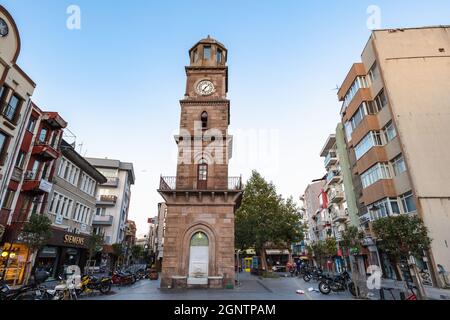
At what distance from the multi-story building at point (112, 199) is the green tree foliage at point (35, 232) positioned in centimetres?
2652

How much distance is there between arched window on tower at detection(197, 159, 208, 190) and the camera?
19.5 metres

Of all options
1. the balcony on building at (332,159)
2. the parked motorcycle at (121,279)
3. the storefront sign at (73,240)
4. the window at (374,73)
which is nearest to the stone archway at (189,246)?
the parked motorcycle at (121,279)

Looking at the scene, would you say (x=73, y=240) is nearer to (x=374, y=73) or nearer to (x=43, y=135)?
(x=43, y=135)

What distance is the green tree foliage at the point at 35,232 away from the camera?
1602cm

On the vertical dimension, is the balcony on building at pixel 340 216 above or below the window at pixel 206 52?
below

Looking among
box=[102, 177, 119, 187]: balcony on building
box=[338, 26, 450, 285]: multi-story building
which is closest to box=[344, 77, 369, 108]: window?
box=[338, 26, 450, 285]: multi-story building

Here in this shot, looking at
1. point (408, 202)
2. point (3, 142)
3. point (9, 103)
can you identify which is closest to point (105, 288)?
point (3, 142)

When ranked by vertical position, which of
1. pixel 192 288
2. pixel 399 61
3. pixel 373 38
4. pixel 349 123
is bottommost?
pixel 192 288

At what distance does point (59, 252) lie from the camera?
23875 millimetres

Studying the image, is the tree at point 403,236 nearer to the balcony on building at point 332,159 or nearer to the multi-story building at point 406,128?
the multi-story building at point 406,128
